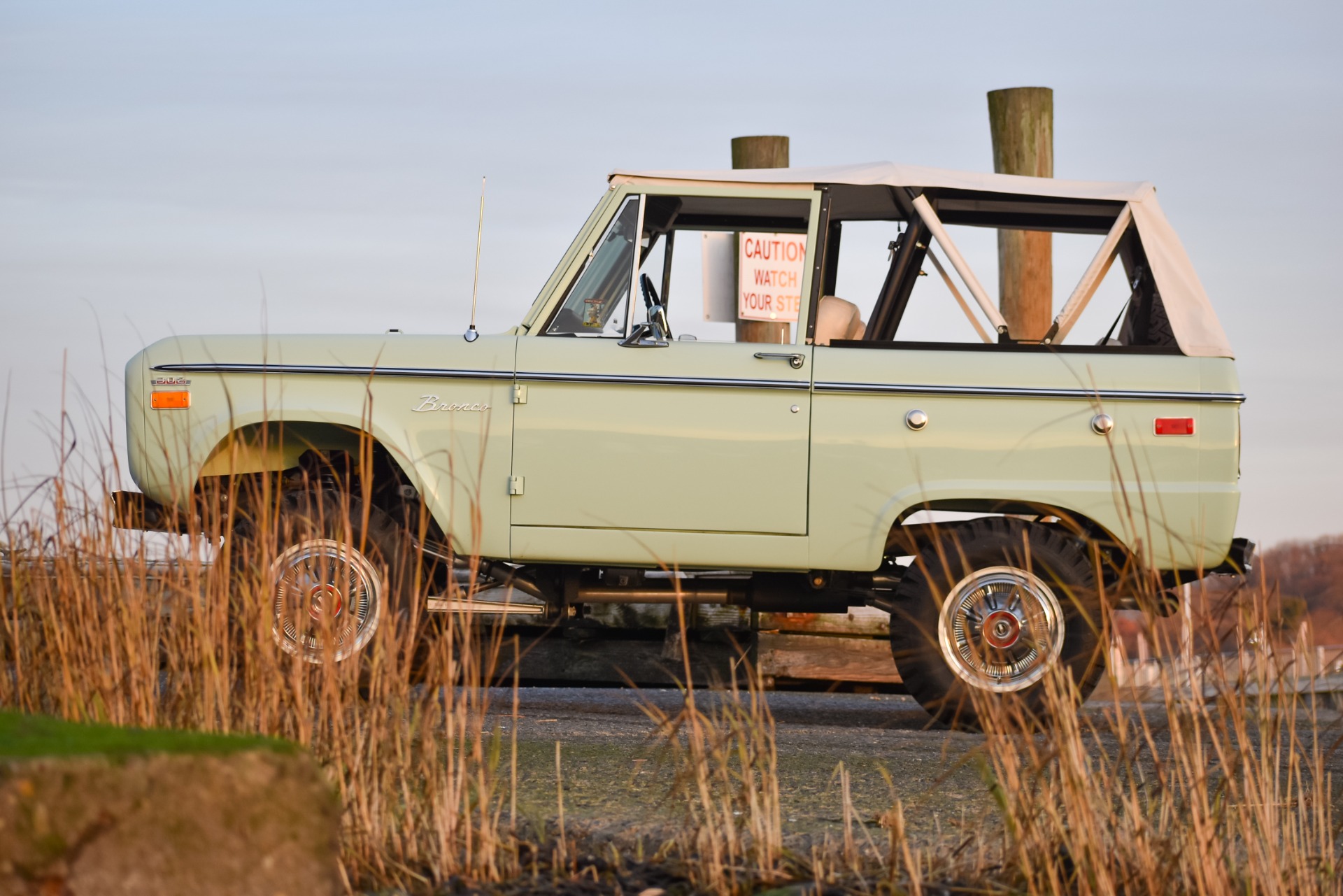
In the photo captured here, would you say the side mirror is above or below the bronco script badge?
above

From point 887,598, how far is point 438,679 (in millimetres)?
3337

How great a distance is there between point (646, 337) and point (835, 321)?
802 mm

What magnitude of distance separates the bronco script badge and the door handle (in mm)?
1093

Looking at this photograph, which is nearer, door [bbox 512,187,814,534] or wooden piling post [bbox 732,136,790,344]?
door [bbox 512,187,814,534]

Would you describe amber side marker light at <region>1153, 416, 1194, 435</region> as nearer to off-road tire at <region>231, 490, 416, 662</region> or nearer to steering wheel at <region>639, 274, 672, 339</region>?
steering wheel at <region>639, 274, 672, 339</region>

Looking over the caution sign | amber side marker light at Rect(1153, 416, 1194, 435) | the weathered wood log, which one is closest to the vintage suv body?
amber side marker light at Rect(1153, 416, 1194, 435)

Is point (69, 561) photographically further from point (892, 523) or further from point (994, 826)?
point (892, 523)

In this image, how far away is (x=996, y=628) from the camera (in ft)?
18.8

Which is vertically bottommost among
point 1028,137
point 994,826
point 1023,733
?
point 994,826

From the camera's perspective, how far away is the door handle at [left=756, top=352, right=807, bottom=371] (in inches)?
227

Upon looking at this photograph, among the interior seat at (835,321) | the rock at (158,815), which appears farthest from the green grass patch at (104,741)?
the interior seat at (835,321)

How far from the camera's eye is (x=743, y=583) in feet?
20.5

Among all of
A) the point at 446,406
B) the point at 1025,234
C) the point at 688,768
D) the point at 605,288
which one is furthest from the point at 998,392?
the point at 688,768

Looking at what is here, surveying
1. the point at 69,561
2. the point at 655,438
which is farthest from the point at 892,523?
the point at 69,561
